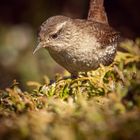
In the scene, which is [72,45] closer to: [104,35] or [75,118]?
[104,35]

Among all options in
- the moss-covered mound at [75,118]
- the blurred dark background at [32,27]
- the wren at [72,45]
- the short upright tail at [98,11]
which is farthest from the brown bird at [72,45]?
the blurred dark background at [32,27]

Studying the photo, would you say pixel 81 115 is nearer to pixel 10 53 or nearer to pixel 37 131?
pixel 37 131

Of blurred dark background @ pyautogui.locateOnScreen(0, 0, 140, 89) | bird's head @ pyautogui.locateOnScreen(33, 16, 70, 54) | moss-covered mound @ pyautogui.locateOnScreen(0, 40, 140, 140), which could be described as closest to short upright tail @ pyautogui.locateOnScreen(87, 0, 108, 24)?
bird's head @ pyautogui.locateOnScreen(33, 16, 70, 54)

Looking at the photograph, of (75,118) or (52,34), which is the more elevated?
(52,34)

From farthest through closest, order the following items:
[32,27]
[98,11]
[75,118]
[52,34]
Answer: [32,27] → [98,11] → [52,34] → [75,118]

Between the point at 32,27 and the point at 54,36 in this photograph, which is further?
the point at 32,27

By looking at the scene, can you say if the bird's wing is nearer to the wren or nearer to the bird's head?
the wren

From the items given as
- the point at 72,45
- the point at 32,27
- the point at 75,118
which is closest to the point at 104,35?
the point at 72,45
